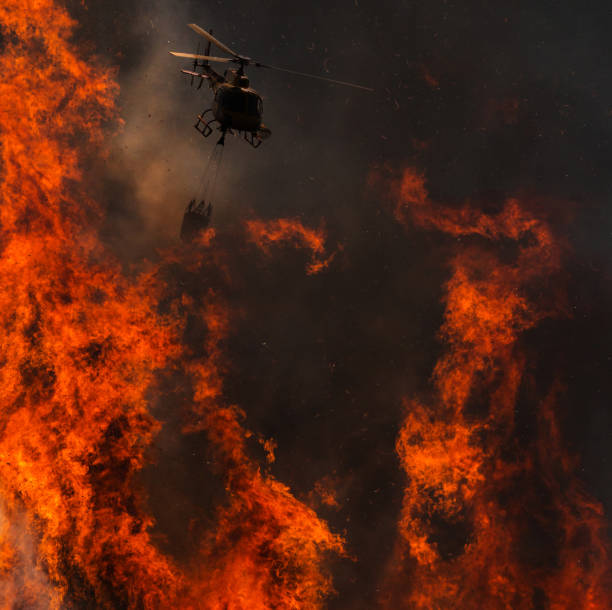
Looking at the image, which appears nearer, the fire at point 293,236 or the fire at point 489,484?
the fire at point 489,484

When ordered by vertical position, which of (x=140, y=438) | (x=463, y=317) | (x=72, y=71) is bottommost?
(x=140, y=438)

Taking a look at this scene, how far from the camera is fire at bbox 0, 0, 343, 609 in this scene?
9.75 m

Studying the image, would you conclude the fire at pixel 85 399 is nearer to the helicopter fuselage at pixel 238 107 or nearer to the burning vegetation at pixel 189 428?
the burning vegetation at pixel 189 428

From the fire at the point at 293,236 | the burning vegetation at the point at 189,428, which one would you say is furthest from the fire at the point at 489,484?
the fire at the point at 293,236

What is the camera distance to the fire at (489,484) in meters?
10.3

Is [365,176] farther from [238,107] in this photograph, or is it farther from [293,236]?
[238,107]

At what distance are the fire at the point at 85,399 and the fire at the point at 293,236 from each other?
84.3 inches

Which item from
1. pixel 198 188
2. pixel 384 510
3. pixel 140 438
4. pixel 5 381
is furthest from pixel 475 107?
pixel 5 381

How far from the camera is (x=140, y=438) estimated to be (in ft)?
33.3

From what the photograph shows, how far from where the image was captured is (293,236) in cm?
1093

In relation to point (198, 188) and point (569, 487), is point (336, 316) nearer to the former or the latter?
point (198, 188)

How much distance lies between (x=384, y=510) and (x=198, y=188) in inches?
413

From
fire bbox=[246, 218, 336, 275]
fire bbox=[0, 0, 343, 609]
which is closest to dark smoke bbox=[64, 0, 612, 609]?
fire bbox=[246, 218, 336, 275]

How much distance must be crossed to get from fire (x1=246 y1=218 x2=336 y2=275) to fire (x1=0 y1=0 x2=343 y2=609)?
2.14 m
